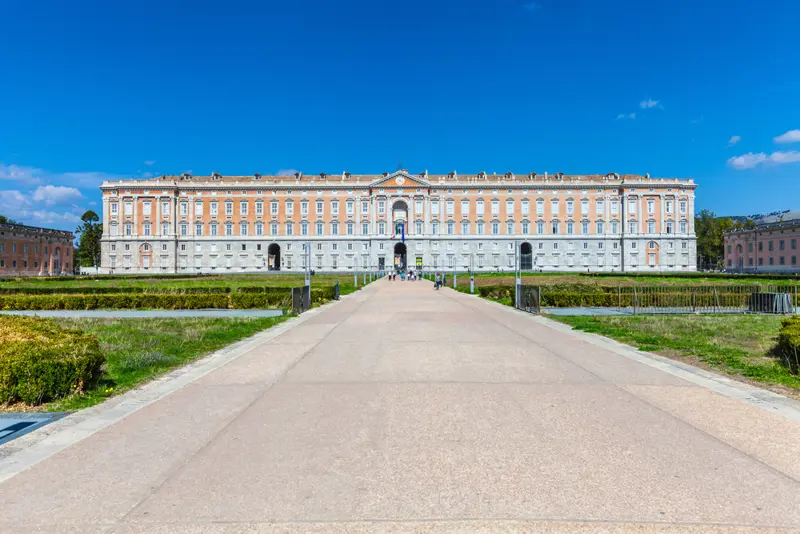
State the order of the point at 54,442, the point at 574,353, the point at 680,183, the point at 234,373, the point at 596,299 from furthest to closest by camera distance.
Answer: the point at 680,183 < the point at 596,299 < the point at 574,353 < the point at 234,373 < the point at 54,442

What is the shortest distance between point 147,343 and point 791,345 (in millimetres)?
12747

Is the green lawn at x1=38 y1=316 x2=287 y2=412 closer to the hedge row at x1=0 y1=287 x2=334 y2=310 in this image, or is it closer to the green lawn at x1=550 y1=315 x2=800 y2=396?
the hedge row at x1=0 y1=287 x2=334 y2=310

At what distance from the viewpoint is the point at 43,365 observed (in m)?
6.54

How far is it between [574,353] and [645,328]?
522 cm

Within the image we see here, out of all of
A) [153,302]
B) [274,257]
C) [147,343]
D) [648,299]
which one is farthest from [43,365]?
[274,257]

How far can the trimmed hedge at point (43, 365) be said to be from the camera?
639 centimetres

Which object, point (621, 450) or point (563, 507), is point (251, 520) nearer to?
point (563, 507)

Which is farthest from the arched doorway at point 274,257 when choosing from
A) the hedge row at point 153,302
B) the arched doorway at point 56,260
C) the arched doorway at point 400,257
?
the hedge row at point 153,302

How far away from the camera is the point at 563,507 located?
362 cm

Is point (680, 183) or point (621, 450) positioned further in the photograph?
point (680, 183)

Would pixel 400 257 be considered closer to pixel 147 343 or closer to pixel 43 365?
pixel 147 343

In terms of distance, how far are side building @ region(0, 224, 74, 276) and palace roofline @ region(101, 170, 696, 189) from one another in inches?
503

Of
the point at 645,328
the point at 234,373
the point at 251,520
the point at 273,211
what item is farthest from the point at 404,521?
the point at 273,211

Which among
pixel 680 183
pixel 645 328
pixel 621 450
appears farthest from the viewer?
pixel 680 183
